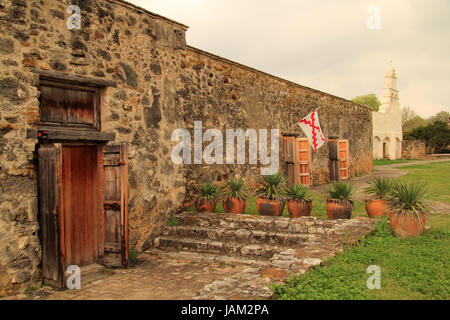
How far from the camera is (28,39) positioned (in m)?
5.35

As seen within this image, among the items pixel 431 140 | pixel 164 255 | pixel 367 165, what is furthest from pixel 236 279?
pixel 431 140

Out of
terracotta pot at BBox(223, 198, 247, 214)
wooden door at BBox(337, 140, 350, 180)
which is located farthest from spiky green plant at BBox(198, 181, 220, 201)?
wooden door at BBox(337, 140, 350, 180)

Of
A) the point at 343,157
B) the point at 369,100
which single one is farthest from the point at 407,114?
the point at 343,157

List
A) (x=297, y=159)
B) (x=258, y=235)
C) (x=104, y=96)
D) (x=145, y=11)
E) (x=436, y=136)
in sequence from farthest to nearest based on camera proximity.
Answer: (x=436, y=136) → (x=297, y=159) → (x=145, y=11) → (x=258, y=235) → (x=104, y=96)

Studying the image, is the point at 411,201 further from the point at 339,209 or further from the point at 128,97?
the point at 128,97

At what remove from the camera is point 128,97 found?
6.94m

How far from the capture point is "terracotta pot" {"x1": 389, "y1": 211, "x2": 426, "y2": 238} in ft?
20.4

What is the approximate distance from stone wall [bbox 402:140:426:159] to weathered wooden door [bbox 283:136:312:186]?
1184 inches

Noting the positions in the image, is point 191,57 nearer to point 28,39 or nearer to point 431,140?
point 28,39

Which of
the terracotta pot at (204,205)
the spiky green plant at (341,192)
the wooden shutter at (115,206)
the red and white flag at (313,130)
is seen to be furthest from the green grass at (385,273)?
the red and white flag at (313,130)

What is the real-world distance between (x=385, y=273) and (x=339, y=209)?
275 centimetres
